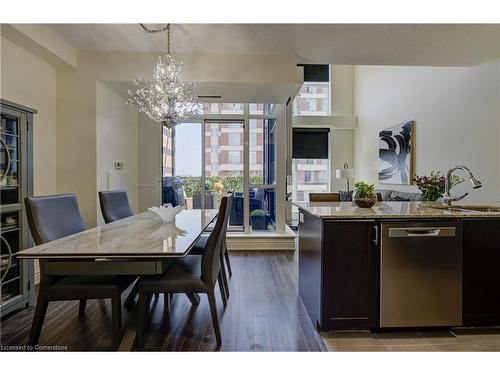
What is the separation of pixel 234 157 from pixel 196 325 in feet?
11.0

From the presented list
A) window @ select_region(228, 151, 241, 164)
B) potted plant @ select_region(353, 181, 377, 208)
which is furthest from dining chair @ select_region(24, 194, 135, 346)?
window @ select_region(228, 151, 241, 164)

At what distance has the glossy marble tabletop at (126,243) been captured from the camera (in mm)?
1576

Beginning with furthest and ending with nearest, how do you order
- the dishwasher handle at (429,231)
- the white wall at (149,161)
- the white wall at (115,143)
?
the white wall at (149,161) → the white wall at (115,143) → the dishwasher handle at (429,231)

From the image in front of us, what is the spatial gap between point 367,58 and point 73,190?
3974 mm

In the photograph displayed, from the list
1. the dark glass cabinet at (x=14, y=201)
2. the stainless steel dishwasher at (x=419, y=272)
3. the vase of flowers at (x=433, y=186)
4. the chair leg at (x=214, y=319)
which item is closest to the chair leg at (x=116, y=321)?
the chair leg at (x=214, y=319)

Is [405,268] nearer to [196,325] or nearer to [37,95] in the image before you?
[196,325]

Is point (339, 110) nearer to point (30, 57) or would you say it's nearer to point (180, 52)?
point (180, 52)

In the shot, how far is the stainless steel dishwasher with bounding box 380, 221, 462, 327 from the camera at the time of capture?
2061mm

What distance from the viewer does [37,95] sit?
3176mm

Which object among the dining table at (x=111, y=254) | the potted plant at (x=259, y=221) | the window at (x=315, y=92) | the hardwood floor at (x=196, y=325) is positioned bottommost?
the hardwood floor at (x=196, y=325)

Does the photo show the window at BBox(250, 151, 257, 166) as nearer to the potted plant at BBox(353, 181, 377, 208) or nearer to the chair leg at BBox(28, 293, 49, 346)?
the potted plant at BBox(353, 181, 377, 208)

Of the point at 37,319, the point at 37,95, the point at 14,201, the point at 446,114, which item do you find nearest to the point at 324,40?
the point at 446,114

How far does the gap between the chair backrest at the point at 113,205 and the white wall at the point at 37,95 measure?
2.94 ft

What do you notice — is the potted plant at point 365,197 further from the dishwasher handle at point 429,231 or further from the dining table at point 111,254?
the dining table at point 111,254
